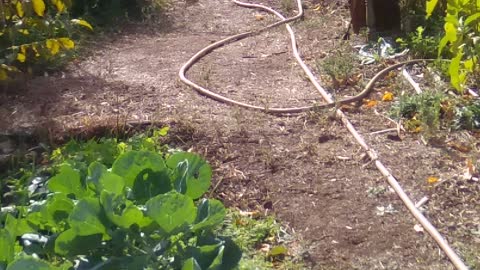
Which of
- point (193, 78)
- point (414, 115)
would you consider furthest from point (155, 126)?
point (414, 115)

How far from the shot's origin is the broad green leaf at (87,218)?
3.24 meters

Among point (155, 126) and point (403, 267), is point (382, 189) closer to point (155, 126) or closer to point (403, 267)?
point (403, 267)

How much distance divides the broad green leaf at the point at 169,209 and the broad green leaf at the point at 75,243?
0.73 feet

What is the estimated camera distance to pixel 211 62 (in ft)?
21.2

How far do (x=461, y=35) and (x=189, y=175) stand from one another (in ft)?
6.55

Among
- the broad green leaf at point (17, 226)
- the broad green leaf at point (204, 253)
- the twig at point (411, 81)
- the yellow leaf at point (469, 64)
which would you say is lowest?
the twig at point (411, 81)

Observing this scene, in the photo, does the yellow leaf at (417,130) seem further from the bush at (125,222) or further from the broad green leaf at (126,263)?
the broad green leaf at (126,263)

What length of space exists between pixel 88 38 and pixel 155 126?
222cm

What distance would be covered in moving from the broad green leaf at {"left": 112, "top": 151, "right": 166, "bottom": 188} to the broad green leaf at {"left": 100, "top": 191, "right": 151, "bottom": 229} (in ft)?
1.06

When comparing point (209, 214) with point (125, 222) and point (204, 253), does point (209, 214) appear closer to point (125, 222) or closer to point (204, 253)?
point (204, 253)

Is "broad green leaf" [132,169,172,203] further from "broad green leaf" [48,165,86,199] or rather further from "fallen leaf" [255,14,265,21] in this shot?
"fallen leaf" [255,14,265,21]

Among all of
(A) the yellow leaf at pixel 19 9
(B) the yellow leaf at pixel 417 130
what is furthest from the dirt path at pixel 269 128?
(A) the yellow leaf at pixel 19 9

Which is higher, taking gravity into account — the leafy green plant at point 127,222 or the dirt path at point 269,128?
the leafy green plant at point 127,222

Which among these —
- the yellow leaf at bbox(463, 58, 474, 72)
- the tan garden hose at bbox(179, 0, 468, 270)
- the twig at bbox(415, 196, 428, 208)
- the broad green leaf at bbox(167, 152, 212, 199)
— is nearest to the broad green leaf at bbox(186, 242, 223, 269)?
the broad green leaf at bbox(167, 152, 212, 199)
